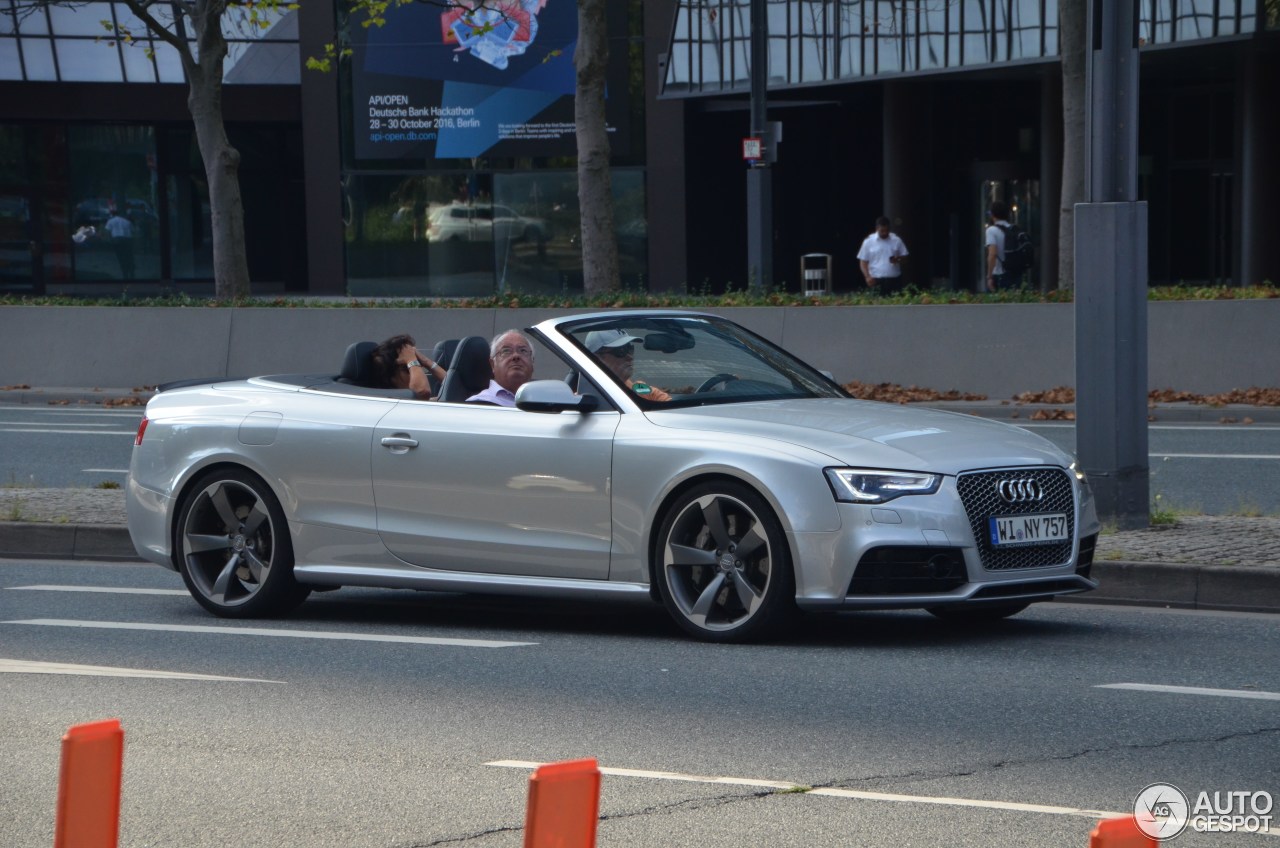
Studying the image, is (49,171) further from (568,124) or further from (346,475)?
(346,475)

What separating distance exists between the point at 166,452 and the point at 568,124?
97.4 ft

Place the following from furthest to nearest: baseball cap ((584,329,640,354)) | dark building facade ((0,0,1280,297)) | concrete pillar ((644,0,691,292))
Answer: concrete pillar ((644,0,691,292)) < dark building facade ((0,0,1280,297)) < baseball cap ((584,329,640,354))

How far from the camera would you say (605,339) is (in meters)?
8.50

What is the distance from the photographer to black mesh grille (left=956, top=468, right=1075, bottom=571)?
7461 millimetres

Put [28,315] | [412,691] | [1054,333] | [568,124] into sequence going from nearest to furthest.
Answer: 1. [412,691]
2. [1054,333]
3. [28,315]
4. [568,124]

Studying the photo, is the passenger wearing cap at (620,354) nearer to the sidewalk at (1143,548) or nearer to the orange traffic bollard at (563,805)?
the sidewalk at (1143,548)

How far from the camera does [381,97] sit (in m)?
Answer: 39.4

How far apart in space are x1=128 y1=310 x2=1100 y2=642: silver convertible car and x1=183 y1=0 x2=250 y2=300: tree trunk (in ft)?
57.0

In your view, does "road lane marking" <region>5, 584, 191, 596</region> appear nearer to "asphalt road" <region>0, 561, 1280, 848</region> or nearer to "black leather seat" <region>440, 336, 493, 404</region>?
"asphalt road" <region>0, 561, 1280, 848</region>

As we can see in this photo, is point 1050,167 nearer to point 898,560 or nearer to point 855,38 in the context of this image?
point 855,38

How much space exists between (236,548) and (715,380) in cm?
245

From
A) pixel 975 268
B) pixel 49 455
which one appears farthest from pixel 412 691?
pixel 975 268

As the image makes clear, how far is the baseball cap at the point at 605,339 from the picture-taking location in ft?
27.8

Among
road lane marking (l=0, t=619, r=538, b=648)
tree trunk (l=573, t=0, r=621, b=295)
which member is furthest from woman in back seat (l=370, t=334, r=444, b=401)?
tree trunk (l=573, t=0, r=621, b=295)
